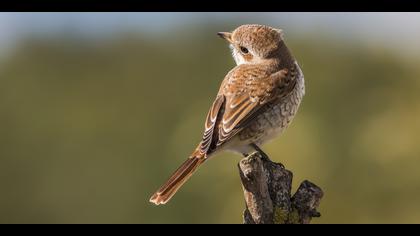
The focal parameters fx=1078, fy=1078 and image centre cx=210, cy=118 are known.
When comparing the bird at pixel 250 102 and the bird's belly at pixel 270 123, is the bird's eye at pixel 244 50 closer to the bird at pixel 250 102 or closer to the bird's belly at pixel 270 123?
the bird at pixel 250 102

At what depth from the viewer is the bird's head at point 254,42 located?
8.70 m

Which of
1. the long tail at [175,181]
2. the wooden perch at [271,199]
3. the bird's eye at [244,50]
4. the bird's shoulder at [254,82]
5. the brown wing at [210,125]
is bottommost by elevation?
the wooden perch at [271,199]

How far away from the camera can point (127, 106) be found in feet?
51.2

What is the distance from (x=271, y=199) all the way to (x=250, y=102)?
140 cm

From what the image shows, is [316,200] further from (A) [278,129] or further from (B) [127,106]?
(B) [127,106]

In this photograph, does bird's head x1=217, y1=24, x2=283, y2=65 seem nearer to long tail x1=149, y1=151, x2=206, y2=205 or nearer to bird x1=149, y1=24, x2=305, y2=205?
bird x1=149, y1=24, x2=305, y2=205

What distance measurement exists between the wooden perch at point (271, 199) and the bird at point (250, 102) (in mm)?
831

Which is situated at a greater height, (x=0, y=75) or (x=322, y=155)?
(x=0, y=75)

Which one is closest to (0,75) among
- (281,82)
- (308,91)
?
(308,91)

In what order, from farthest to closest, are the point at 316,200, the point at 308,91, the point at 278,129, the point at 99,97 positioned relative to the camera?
the point at 99,97 → the point at 308,91 → the point at 278,129 → the point at 316,200

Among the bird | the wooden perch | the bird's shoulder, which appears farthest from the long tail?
the wooden perch

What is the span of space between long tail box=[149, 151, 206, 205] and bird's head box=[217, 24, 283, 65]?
1.26 meters

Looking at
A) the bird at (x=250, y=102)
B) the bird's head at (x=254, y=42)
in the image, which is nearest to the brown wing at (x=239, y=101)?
the bird at (x=250, y=102)

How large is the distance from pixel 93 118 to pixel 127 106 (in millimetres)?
536
